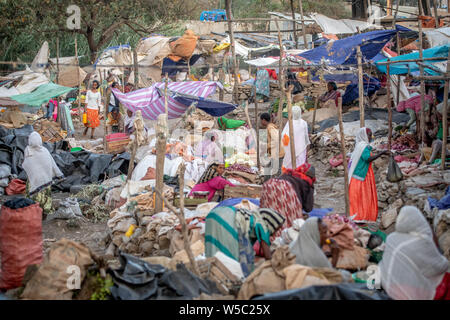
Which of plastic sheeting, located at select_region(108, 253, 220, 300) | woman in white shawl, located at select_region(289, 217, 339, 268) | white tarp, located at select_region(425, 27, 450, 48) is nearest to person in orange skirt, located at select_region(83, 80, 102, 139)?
white tarp, located at select_region(425, 27, 450, 48)

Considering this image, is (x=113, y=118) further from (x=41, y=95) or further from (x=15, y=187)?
(x=15, y=187)

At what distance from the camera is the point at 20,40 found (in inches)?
858

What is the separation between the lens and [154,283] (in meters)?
4.38

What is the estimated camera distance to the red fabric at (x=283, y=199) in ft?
19.7

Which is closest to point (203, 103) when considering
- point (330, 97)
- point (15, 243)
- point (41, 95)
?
point (41, 95)

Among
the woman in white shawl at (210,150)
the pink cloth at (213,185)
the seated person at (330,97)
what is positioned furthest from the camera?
the seated person at (330,97)

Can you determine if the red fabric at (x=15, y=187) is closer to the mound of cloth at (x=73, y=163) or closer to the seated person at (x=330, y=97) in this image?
the mound of cloth at (x=73, y=163)

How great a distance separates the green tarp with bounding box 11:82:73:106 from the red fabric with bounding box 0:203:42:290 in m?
7.14

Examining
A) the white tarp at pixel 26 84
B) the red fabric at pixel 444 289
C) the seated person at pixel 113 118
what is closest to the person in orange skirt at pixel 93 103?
the seated person at pixel 113 118

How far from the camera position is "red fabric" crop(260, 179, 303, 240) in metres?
6.02

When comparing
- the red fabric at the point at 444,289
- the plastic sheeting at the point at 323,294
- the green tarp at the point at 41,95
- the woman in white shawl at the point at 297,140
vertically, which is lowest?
the red fabric at the point at 444,289

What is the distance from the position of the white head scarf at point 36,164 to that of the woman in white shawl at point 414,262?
597cm

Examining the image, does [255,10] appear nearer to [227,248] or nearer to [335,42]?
[335,42]

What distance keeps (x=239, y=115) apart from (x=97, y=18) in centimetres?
710
